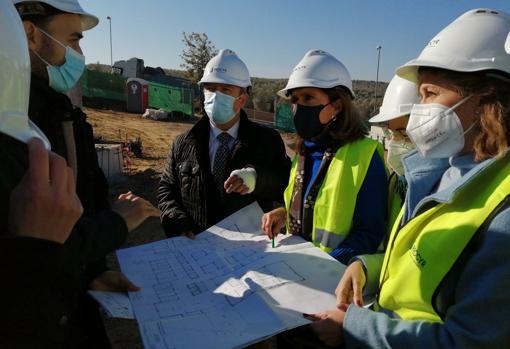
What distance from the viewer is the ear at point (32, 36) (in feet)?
7.21

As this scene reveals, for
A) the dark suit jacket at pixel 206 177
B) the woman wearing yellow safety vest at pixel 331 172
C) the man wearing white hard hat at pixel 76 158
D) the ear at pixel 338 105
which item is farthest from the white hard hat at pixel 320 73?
the man wearing white hard hat at pixel 76 158

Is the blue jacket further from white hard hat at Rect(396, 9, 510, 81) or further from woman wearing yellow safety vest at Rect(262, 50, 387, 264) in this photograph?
woman wearing yellow safety vest at Rect(262, 50, 387, 264)

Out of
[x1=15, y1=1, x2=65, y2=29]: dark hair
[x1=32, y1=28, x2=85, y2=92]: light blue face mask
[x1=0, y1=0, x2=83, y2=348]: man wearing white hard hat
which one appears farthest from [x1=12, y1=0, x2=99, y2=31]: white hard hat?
[x1=0, y1=0, x2=83, y2=348]: man wearing white hard hat

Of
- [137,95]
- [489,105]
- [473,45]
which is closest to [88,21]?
[473,45]

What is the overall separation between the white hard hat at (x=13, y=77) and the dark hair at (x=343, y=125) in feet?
5.90

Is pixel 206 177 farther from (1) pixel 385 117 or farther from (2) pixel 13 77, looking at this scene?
(2) pixel 13 77

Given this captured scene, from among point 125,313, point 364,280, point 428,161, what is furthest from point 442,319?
point 125,313

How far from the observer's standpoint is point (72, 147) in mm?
1992

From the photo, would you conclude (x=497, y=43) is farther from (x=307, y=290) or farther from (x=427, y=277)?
(x=307, y=290)

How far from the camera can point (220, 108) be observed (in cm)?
332

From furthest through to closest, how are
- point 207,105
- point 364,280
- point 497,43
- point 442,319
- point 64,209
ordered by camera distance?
point 207,105, point 364,280, point 497,43, point 442,319, point 64,209

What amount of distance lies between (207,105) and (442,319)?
2587 millimetres

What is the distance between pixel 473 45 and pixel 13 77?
1.56 metres

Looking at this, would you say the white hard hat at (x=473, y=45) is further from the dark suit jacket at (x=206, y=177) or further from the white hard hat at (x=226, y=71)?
the white hard hat at (x=226, y=71)
